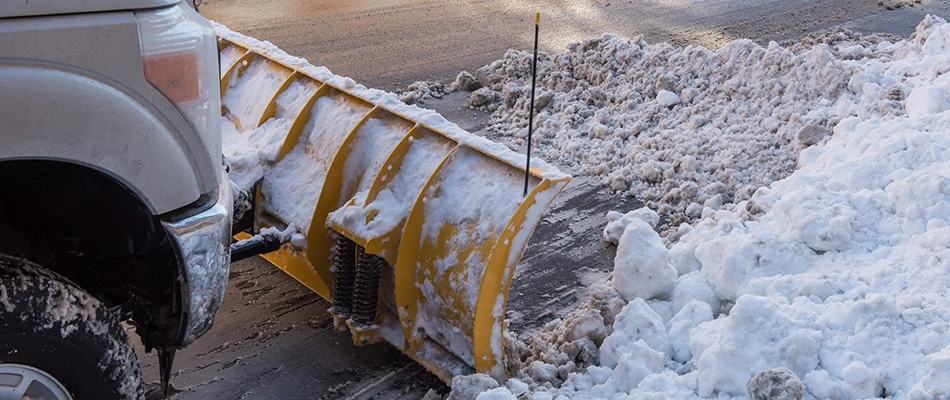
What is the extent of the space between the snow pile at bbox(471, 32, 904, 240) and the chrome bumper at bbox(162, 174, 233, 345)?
2813 millimetres

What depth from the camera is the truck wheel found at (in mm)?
2381

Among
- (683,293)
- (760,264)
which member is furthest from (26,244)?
(760,264)

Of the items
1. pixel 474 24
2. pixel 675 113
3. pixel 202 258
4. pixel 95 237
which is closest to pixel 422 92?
pixel 675 113

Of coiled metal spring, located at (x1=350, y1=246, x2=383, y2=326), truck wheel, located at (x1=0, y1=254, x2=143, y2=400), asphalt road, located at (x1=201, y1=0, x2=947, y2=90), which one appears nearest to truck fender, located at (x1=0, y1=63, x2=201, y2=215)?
truck wheel, located at (x1=0, y1=254, x2=143, y2=400)

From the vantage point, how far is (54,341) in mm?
2457

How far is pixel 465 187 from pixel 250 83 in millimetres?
1505

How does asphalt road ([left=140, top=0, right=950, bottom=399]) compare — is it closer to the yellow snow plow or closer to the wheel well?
the yellow snow plow

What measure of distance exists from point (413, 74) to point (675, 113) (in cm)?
228

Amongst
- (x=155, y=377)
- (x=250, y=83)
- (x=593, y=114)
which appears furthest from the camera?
(x=593, y=114)

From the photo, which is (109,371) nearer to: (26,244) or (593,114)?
(26,244)

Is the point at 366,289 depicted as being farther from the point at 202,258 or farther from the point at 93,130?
the point at 93,130

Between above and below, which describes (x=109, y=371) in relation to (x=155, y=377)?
above

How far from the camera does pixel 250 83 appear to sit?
14.7 ft

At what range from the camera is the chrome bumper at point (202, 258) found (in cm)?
265
